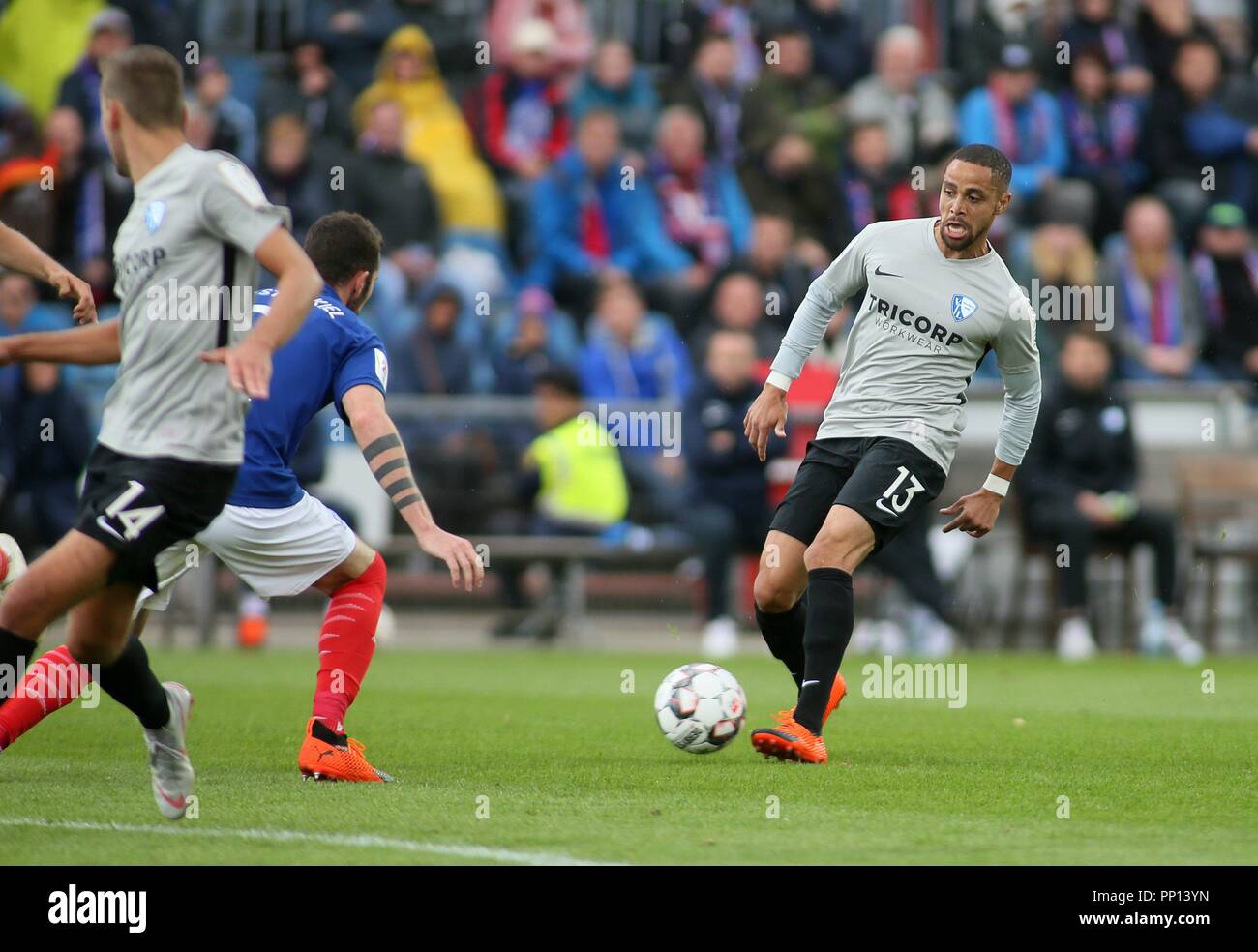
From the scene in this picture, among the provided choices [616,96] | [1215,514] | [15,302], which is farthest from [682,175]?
[15,302]

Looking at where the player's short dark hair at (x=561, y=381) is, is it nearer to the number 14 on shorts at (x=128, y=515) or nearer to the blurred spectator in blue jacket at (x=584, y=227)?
the blurred spectator in blue jacket at (x=584, y=227)

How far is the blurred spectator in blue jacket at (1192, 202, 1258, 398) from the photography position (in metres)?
17.6

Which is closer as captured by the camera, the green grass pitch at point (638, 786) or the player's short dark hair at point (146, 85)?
the green grass pitch at point (638, 786)

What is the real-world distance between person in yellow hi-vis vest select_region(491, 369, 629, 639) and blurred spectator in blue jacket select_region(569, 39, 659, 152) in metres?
4.10

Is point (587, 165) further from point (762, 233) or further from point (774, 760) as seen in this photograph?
point (774, 760)

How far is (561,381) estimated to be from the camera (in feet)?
51.2

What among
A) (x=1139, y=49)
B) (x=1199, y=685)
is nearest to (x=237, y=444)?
(x=1199, y=685)

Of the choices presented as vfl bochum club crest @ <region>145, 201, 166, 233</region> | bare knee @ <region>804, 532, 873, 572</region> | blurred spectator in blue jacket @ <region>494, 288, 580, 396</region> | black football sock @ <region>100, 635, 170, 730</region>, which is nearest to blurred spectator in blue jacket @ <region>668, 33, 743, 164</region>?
blurred spectator in blue jacket @ <region>494, 288, 580, 396</region>

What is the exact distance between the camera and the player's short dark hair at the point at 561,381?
51.2ft

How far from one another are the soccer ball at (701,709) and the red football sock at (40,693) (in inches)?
92.3

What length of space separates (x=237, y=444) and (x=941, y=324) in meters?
3.36

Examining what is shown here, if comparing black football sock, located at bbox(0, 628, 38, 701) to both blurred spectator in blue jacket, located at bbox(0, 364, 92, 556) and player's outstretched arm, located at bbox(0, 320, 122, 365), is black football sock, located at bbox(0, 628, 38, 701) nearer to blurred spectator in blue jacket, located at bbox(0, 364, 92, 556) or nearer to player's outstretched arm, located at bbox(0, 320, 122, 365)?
player's outstretched arm, located at bbox(0, 320, 122, 365)

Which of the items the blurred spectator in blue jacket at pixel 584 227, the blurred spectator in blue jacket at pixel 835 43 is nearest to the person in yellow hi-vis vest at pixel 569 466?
the blurred spectator in blue jacket at pixel 584 227

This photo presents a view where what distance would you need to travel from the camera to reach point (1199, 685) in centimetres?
1202
